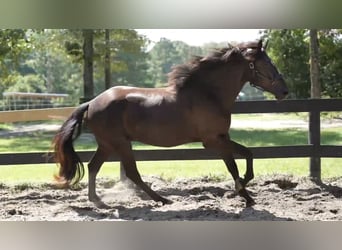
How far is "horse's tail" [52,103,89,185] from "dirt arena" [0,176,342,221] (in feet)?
0.28

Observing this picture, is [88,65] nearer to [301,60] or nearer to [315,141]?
[301,60]

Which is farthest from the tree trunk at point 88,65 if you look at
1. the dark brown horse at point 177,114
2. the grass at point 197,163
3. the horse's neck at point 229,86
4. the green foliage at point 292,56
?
the green foliage at point 292,56

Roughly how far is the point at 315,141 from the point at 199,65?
34.8 inches

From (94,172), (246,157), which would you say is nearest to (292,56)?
(246,157)

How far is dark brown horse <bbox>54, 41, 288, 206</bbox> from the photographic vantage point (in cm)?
315

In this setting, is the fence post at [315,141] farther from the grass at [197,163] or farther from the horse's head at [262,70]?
the horse's head at [262,70]

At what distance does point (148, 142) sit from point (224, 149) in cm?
48

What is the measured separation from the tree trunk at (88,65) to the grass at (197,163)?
272mm

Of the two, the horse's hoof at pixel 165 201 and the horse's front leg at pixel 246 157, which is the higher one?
the horse's front leg at pixel 246 157

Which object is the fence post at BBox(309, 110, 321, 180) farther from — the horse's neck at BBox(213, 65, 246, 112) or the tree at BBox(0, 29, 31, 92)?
the tree at BBox(0, 29, 31, 92)

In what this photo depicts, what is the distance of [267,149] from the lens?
3.20 metres

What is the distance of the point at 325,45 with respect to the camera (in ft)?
10.4

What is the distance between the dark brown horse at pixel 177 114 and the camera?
3.15 m

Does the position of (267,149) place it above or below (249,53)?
below
